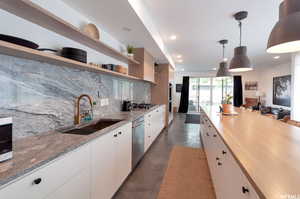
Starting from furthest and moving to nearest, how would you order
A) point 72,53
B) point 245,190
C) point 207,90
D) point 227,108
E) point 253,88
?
point 207,90 < point 253,88 < point 227,108 < point 72,53 < point 245,190

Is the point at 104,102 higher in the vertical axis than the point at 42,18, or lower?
lower

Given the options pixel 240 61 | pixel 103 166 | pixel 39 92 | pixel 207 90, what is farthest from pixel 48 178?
pixel 207 90

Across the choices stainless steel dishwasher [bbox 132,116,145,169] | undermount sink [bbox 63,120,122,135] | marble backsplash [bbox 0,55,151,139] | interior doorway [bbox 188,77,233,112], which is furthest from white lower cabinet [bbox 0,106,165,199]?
interior doorway [bbox 188,77,233,112]

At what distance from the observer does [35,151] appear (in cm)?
103

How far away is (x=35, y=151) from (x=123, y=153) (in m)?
1.10

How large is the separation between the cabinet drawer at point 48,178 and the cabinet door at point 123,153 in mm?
620

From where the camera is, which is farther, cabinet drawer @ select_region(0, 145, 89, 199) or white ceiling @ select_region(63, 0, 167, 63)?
white ceiling @ select_region(63, 0, 167, 63)

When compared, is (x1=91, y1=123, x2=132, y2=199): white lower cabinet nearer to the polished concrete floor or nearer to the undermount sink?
the polished concrete floor

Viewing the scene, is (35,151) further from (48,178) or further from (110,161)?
(110,161)

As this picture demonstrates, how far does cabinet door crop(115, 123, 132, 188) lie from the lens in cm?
184

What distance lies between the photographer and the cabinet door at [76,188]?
40.3 inches

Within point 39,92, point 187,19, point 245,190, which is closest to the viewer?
point 245,190

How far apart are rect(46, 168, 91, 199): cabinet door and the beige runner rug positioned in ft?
3.32

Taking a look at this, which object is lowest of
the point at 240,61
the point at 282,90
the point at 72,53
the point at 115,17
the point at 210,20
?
the point at 282,90
